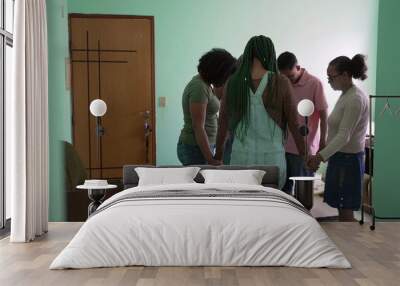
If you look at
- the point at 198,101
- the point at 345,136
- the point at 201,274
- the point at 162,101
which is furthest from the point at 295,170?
the point at 201,274

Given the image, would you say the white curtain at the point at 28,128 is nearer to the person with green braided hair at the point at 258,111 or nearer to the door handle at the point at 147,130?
the door handle at the point at 147,130

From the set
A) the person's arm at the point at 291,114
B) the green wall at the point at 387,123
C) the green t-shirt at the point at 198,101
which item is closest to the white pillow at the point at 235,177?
the green t-shirt at the point at 198,101

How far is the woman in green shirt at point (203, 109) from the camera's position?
6.00m

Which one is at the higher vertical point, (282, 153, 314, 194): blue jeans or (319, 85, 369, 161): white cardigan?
(319, 85, 369, 161): white cardigan

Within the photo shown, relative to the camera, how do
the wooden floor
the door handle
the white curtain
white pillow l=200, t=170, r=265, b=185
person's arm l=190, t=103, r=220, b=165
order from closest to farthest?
the wooden floor, the white curtain, white pillow l=200, t=170, r=265, b=185, person's arm l=190, t=103, r=220, b=165, the door handle

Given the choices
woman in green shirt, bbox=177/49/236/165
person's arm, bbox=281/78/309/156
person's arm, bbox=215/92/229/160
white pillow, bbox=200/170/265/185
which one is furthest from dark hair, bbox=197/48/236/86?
white pillow, bbox=200/170/265/185

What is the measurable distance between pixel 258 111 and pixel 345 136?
98 cm

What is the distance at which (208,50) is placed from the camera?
6.05 meters

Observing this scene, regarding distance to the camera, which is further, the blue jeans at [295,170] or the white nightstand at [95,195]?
the blue jeans at [295,170]

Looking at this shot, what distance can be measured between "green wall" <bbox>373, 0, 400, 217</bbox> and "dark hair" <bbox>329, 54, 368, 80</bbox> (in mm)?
176

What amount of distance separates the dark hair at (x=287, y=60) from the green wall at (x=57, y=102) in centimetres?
234

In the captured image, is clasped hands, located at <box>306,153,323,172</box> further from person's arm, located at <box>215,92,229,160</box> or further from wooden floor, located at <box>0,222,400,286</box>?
wooden floor, located at <box>0,222,400,286</box>

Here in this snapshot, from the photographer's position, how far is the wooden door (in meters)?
6.09

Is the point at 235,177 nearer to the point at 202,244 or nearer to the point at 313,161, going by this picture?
the point at 313,161
